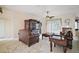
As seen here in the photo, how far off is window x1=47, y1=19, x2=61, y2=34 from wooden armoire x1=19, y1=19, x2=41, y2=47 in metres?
0.18

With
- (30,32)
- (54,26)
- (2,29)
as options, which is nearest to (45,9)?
(54,26)

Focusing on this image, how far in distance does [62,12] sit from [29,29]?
0.67 metres

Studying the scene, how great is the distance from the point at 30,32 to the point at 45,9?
1.64 feet

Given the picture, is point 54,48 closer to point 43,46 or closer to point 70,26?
point 43,46

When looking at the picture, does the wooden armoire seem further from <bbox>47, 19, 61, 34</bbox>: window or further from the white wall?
<bbox>47, 19, 61, 34</bbox>: window

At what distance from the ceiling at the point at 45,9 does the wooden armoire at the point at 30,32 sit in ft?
0.61

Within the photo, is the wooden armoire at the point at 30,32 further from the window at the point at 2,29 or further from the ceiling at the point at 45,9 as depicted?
the window at the point at 2,29

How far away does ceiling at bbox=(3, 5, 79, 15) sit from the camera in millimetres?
2076

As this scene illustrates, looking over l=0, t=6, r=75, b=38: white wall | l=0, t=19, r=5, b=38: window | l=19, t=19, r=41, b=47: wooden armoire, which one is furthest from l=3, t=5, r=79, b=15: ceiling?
l=0, t=19, r=5, b=38: window

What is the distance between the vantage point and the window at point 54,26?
2112mm

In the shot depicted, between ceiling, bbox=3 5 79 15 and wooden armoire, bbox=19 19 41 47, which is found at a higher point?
ceiling, bbox=3 5 79 15

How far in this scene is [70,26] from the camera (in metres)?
2.07
